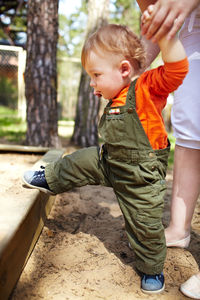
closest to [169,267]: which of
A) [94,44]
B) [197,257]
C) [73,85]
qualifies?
[197,257]

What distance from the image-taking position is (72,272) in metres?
1.54

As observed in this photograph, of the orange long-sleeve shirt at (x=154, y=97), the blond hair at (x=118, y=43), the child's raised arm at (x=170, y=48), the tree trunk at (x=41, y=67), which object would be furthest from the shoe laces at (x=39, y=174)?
the tree trunk at (x=41, y=67)

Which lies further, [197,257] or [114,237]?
[114,237]

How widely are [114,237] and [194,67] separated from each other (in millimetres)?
1133

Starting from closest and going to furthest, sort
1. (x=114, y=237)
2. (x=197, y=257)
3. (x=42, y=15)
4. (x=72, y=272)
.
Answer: (x=72, y=272), (x=197, y=257), (x=114, y=237), (x=42, y=15)

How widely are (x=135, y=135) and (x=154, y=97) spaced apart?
0.20 m

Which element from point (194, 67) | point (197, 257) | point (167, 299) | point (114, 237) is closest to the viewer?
point (167, 299)

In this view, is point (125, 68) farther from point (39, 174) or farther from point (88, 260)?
point (88, 260)

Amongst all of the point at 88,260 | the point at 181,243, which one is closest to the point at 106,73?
the point at 88,260

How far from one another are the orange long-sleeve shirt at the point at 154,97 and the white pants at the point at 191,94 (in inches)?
9.4

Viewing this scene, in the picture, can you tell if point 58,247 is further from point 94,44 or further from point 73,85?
point 73,85

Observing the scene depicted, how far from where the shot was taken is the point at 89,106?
4633 mm

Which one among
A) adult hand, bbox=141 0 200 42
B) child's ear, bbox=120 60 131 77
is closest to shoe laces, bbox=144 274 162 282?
child's ear, bbox=120 60 131 77

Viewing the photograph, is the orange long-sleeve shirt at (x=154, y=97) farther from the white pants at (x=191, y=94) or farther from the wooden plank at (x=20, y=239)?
the wooden plank at (x=20, y=239)
